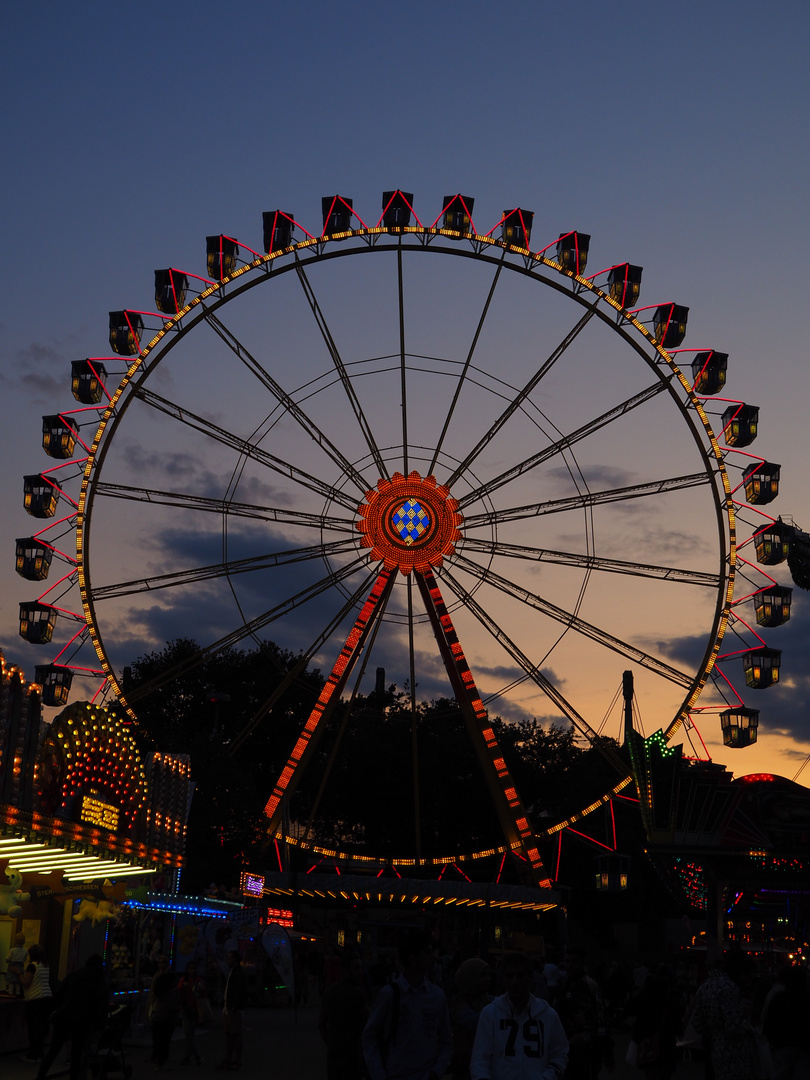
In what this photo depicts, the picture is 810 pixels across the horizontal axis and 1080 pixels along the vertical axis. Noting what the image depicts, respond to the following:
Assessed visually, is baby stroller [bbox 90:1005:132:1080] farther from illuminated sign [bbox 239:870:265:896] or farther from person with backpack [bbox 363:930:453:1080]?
illuminated sign [bbox 239:870:265:896]

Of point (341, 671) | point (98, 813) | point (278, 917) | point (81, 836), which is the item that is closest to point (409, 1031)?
point (81, 836)

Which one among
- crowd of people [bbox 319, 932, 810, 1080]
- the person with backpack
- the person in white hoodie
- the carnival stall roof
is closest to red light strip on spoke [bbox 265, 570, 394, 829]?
the carnival stall roof

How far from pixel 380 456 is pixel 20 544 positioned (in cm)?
754

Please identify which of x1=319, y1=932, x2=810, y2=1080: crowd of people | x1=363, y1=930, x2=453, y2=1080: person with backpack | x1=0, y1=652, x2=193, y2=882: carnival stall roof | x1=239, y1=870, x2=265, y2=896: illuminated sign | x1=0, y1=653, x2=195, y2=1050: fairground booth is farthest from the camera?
x1=239, y1=870, x2=265, y2=896: illuminated sign

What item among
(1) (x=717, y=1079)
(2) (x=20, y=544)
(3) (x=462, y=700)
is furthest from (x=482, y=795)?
(1) (x=717, y=1079)

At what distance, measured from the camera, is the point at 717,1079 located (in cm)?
850

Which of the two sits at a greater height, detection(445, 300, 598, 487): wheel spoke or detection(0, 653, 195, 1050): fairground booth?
detection(445, 300, 598, 487): wheel spoke

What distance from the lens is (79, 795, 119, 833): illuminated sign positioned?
1658 cm

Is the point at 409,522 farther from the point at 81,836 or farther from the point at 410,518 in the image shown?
the point at 81,836

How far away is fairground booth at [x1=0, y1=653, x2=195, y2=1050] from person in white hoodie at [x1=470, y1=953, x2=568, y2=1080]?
897cm

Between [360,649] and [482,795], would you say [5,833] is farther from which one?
[482,795]

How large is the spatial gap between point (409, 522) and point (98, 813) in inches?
424

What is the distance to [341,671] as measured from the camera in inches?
1030

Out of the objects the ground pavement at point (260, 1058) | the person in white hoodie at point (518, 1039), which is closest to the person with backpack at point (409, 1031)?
the person in white hoodie at point (518, 1039)
